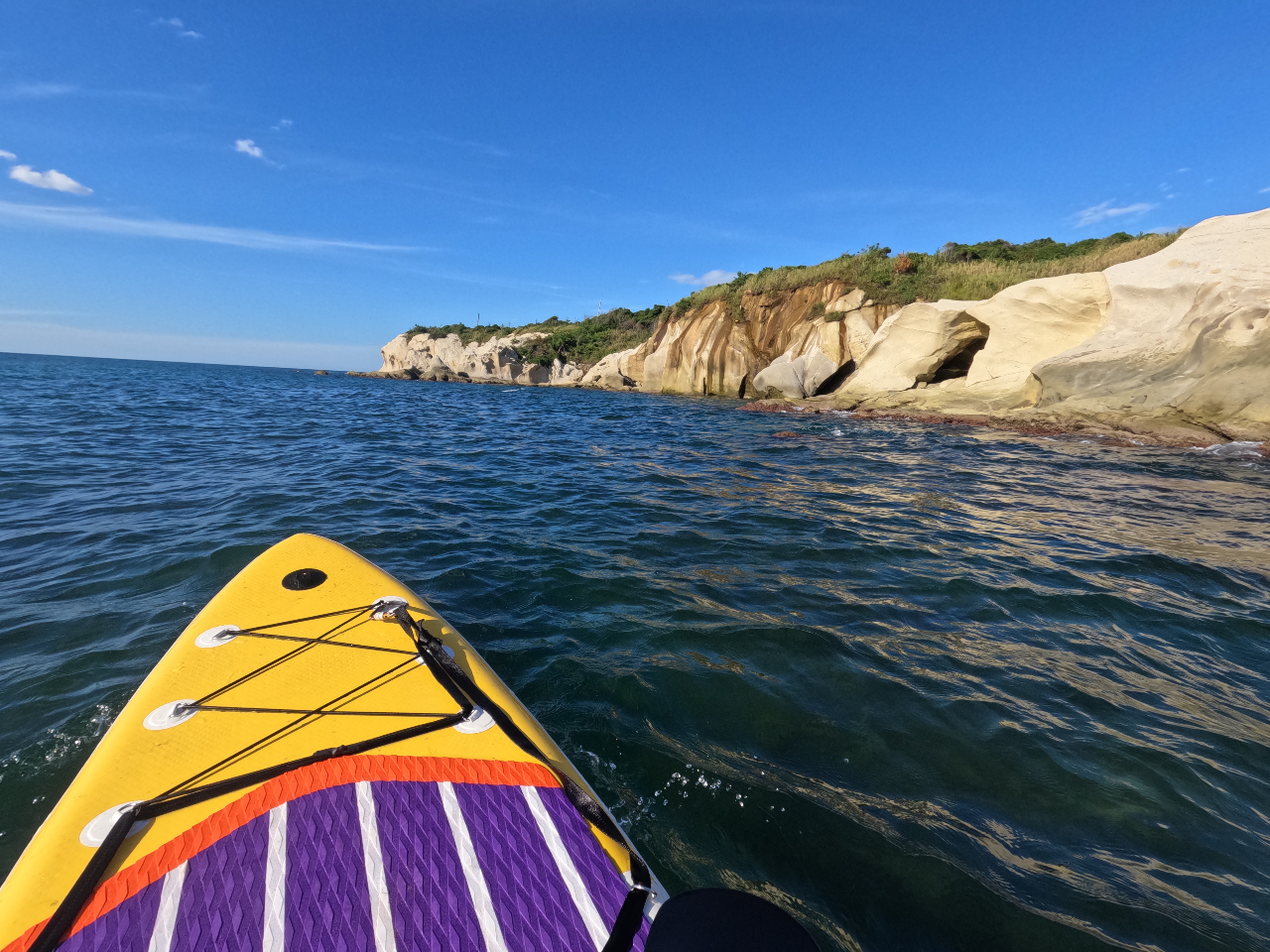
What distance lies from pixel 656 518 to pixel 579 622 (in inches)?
103

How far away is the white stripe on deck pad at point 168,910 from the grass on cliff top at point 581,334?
1712 inches

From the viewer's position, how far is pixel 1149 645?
3.59 m

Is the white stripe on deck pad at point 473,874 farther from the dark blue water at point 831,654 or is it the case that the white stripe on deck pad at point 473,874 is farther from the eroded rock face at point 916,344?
the eroded rock face at point 916,344

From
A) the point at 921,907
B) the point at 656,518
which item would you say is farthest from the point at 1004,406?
the point at 921,907

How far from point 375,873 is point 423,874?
0.48ft

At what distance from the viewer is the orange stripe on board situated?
5.12 feet

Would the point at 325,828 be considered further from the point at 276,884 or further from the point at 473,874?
the point at 473,874

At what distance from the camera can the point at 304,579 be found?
11.4 feet

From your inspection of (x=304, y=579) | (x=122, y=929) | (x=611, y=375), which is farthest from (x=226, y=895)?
(x=611, y=375)

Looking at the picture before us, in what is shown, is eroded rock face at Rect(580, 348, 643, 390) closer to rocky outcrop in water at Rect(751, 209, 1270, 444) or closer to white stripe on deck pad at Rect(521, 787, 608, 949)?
rocky outcrop in water at Rect(751, 209, 1270, 444)

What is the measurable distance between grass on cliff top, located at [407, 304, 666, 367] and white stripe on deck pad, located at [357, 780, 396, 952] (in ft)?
142

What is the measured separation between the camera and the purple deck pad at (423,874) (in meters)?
1.44

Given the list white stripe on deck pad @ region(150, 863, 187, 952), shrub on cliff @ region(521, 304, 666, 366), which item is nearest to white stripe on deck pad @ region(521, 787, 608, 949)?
white stripe on deck pad @ region(150, 863, 187, 952)

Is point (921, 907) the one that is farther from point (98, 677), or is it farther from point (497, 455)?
point (497, 455)
